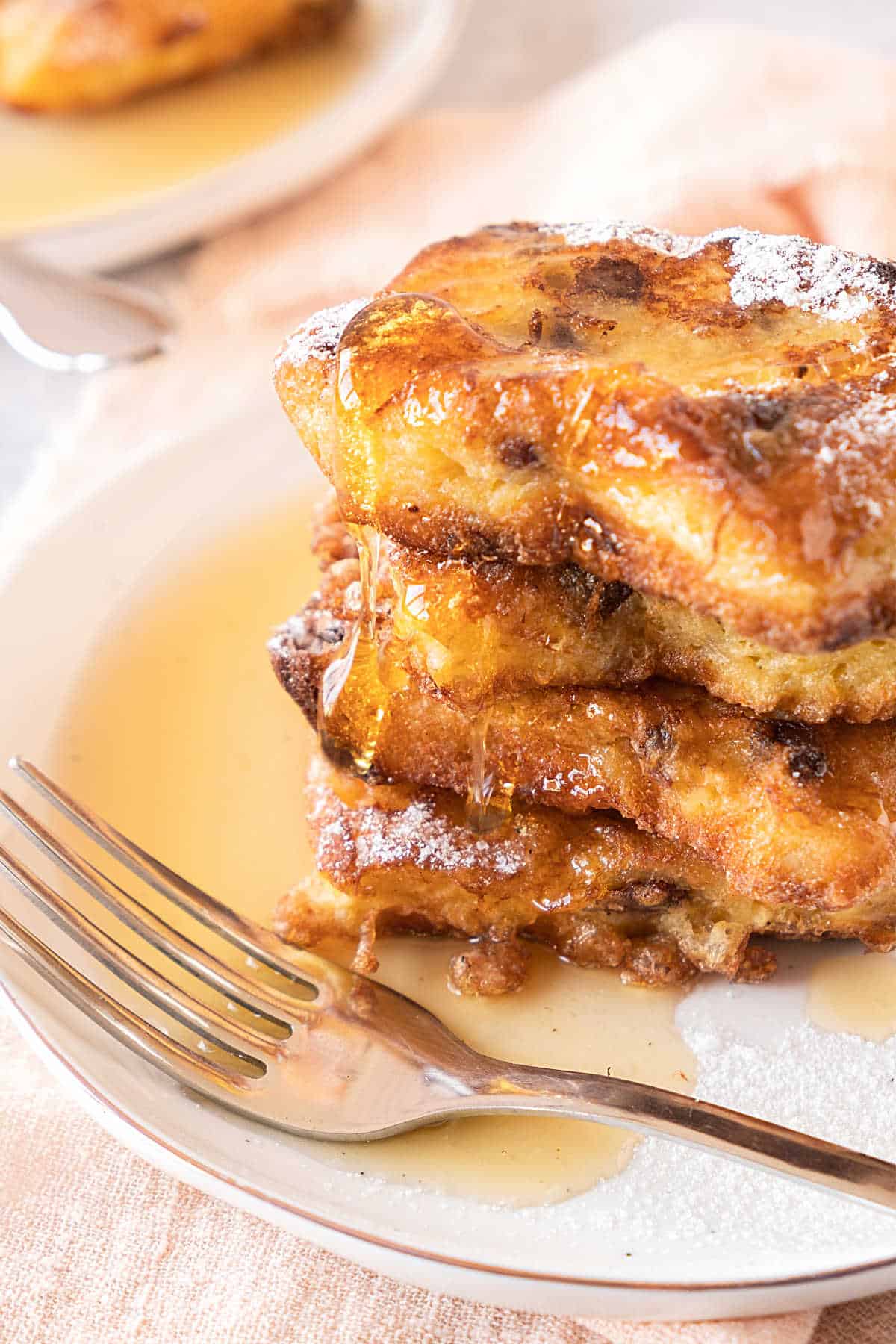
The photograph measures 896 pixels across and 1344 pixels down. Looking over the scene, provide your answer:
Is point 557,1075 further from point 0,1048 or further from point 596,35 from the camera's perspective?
point 596,35

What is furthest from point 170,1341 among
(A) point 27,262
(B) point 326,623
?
(A) point 27,262

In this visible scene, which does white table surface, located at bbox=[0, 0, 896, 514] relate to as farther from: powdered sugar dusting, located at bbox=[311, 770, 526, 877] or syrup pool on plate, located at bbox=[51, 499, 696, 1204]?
powdered sugar dusting, located at bbox=[311, 770, 526, 877]

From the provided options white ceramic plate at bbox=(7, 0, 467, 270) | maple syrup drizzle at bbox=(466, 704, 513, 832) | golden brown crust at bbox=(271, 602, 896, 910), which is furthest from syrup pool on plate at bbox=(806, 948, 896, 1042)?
white ceramic plate at bbox=(7, 0, 467, 270)

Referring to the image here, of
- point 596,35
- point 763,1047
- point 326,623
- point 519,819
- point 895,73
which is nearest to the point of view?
point 763,1047

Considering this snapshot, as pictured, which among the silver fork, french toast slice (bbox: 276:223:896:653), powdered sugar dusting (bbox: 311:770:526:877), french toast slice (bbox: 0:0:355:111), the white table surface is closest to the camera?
french toast slice (bbox: 276:223:896:653)

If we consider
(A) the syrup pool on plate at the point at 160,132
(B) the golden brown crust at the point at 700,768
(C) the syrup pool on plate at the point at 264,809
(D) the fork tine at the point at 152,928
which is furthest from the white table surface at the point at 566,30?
(D) the fork tine at the point at 152,928

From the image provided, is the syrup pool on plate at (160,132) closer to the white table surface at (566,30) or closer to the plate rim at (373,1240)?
the white table surface at (566,30)

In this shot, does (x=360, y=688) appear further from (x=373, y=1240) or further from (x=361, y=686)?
(x=373, y=1240)
